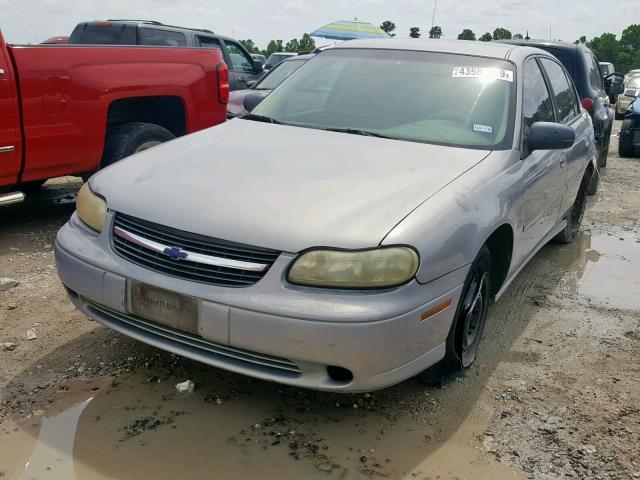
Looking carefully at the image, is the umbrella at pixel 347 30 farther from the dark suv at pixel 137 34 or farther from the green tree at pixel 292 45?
the green tree at pixel 292 45

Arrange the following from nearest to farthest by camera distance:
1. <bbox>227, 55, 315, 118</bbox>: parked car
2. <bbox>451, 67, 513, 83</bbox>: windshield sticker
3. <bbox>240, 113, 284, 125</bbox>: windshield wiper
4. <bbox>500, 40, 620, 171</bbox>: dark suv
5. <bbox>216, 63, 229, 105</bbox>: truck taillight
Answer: <bbox>451, 67, 513, 83</bbox>: windshield sticker < <bbox>240, 113, 284, 125</bbox>: windshield wiper < <bbox>216, 63, 229, 105</bbox>: truck taillight < <bbox>500, 40, 620, 171</bbox>: dark suv < <bbox>227, 55, 315, 118</bbox>: parked car

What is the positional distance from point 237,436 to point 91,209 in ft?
4.13

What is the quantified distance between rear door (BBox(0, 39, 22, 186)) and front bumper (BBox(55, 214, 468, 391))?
2.39m

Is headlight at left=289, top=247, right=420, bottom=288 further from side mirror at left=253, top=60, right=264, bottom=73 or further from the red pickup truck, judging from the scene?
side mirror at left=253, top=60, right=264, bottom=73

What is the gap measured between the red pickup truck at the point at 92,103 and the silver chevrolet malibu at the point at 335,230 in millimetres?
1797

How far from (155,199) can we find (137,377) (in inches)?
35.3

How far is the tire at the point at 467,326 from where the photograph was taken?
3.11 meters

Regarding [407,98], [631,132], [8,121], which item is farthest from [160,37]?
[631,132]

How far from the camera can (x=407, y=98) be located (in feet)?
12.8

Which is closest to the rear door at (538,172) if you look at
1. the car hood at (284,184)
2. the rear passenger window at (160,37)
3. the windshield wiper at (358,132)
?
the car hood at (284,184)

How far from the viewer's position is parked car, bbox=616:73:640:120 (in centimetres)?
1931

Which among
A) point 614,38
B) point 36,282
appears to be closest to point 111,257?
point 36,282

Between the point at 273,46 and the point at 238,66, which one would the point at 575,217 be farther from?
the point at 273,46

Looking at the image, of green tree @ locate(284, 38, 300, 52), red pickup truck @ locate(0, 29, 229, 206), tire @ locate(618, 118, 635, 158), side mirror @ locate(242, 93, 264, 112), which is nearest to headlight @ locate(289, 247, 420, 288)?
side mirror @ locate(242, 93, 264, 112)
